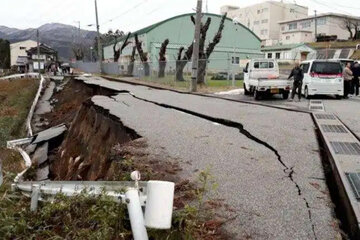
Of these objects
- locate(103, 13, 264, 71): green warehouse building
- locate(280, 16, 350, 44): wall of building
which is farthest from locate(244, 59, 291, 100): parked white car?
locate(280, 16, 350, 44): wall of building

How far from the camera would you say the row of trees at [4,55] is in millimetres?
80375

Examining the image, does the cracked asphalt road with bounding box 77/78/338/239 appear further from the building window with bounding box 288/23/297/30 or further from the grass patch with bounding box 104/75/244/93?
the building window with bounding box 288/23/297/30

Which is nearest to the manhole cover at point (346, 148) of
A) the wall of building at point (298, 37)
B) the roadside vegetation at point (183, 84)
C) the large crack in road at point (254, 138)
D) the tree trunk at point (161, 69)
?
the large crack in road at point (254, 138)

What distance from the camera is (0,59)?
80688 millimetres

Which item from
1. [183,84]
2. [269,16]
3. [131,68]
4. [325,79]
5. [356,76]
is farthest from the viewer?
[269,16]

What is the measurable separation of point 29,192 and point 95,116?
8257 millimetres

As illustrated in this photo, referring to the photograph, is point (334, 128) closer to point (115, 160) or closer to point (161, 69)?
point (115, 160)

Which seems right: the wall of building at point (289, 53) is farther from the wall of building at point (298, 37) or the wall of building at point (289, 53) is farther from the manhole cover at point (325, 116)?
the manhole cover at point (325, 116)

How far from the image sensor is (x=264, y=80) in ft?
59.8

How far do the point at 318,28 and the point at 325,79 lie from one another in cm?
7040

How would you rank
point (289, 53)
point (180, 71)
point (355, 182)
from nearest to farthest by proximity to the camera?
1. point (355, 182)
2. point (180, 71)
3. point (289, 53)

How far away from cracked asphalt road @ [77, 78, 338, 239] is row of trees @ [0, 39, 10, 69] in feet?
253

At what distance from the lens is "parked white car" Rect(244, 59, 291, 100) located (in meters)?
18.1

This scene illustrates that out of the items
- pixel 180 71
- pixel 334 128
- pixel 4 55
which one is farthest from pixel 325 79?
pixel 4 55
